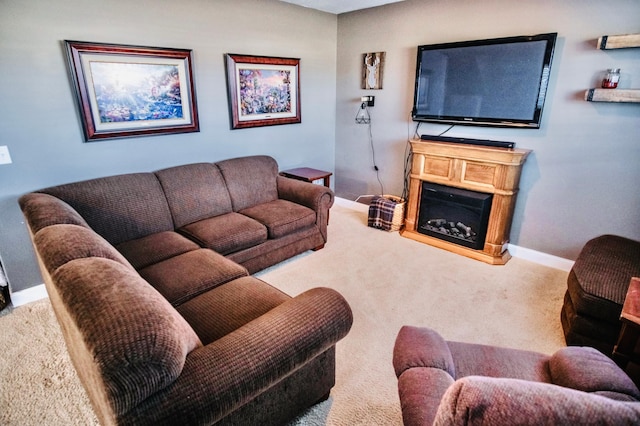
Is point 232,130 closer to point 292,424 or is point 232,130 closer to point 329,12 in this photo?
point 329,12

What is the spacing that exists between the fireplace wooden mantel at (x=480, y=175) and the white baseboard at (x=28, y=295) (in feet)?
11.1

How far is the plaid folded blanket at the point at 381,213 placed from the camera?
3.76m

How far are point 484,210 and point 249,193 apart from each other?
7.27ft

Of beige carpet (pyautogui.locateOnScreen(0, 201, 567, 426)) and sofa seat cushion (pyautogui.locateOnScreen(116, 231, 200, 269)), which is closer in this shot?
beige carpet (pyautogui.locateOnScreen(0, 201, 567, 426))

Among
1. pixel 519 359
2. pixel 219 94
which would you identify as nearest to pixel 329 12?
pixel 219 94

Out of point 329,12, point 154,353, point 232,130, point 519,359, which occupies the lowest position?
point 519,359

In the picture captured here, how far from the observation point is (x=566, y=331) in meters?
2.11

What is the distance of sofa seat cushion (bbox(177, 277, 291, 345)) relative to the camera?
1.57 m

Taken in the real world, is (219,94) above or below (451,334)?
above

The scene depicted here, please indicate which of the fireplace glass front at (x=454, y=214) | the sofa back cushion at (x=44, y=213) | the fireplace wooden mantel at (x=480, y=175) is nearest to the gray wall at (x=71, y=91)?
the sofa back cushion at (x=44, y=213)

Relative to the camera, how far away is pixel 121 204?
2543 millimetres

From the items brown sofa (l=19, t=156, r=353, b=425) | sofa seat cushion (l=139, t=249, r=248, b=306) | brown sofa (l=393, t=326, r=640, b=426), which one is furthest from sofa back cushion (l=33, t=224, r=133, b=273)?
brown sofa (l=393, t=326, r=640, b=426)

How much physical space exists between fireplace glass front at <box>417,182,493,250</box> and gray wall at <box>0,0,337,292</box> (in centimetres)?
179

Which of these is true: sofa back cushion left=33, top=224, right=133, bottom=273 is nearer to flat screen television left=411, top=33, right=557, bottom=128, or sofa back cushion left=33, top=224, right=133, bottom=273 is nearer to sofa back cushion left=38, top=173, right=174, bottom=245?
sofa back cushion left=38, top=173, right=174, bottom=245
